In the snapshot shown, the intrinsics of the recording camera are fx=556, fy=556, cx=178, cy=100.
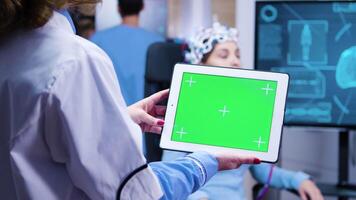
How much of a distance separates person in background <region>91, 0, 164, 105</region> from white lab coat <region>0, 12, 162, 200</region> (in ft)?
6.78

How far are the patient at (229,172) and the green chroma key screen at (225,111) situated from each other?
0.65 m

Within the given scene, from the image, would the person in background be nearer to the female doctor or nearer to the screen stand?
the screen stand

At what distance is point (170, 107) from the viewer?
128cm

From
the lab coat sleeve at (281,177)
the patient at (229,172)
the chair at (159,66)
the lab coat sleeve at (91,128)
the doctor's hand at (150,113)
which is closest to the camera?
the lab coat sleeve at (91,128)

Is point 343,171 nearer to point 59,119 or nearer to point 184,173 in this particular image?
point 184,173

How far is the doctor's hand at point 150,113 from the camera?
1.30 meters

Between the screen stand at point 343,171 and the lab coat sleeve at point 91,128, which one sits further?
the screen stand at point 343,171

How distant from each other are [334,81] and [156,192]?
140 centimetres

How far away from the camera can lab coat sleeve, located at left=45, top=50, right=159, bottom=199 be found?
902 millimetres

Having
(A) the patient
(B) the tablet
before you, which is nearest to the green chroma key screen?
(B) the tablet

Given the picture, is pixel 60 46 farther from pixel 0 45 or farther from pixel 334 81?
pixel 334 81

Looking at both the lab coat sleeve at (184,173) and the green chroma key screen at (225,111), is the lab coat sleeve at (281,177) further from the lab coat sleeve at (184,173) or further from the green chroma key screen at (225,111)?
the lab coat sleeve at (184,173)

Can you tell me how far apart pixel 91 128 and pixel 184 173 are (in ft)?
0.79

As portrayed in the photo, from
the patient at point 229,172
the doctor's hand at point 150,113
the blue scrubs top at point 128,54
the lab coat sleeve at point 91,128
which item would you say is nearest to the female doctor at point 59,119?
the lab coat sleeve at point 91,128
